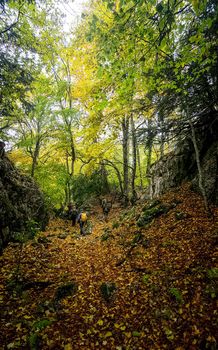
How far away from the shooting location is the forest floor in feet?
11.4

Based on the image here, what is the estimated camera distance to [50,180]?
41.9ft

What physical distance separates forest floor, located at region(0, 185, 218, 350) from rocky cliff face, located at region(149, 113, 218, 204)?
97 cm

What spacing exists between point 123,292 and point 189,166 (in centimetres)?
687

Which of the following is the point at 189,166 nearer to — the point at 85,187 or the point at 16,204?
the point at 16,204

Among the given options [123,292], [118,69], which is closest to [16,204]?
[123,292]

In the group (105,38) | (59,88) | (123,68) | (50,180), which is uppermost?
(59,88)

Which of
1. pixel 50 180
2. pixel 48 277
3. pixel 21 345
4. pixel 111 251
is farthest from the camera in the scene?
pixel 50 180

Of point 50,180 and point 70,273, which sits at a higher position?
point 50,180

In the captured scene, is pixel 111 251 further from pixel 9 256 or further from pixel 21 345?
pixel 21 345

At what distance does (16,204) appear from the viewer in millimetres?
8906

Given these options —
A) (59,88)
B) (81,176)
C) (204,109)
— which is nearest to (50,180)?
(81,176)

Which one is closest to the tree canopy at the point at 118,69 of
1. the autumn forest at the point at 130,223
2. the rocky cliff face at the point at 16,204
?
the autumn forest at the point at 130,223

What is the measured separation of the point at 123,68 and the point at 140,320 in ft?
17.1

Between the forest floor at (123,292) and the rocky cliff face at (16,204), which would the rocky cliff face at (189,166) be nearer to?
the forest floor at (123,292)
